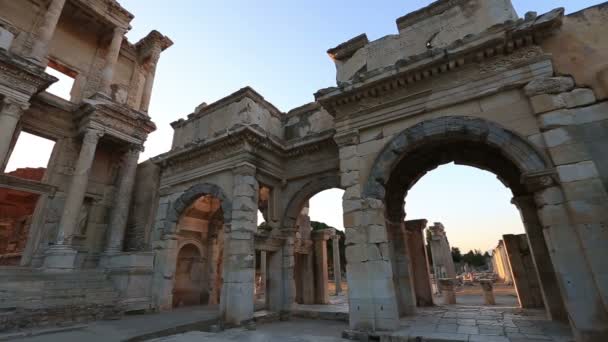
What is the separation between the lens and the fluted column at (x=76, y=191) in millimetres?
9418

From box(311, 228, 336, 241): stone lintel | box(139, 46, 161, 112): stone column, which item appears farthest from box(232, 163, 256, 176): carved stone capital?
box(139, 46, 161, 112): stone column

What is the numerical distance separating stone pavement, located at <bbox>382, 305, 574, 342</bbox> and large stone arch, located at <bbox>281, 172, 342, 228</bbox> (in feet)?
14.2

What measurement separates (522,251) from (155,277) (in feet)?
38.4

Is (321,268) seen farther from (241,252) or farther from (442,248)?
(442,248)

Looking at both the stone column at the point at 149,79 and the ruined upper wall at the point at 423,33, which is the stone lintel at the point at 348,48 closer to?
the ruined upper wall at the point at 423,33

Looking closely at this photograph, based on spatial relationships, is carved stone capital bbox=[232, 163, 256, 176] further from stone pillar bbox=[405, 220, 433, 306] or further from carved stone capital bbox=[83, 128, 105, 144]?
carved stone capital bbox=[83, 128, 105, 144]

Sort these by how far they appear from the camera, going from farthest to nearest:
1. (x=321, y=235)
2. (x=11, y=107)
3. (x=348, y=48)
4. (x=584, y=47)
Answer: (x=321, y=235)
(x=11, y=107)
(x=348, y=48)
(x=584, y=47)

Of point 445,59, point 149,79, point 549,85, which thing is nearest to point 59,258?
point 149,79

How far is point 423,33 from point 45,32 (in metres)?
12.9

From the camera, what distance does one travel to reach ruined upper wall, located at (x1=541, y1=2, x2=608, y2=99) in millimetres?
5223

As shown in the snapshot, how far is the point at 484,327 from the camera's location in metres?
5.86

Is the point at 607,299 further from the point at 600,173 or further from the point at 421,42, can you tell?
the point at 421,42

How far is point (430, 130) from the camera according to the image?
612cm

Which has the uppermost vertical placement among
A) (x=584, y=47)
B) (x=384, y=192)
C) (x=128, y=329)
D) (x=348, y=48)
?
(x=348, y=48)
